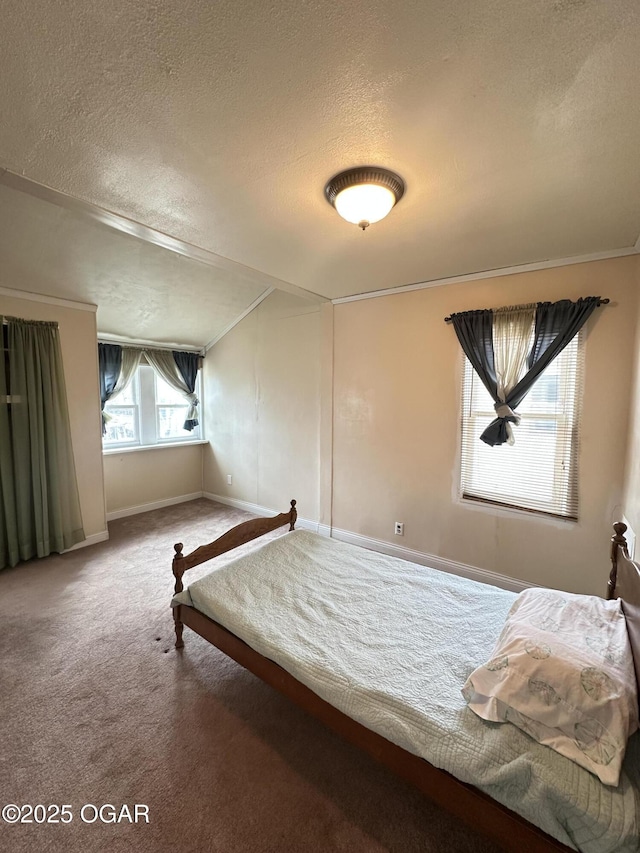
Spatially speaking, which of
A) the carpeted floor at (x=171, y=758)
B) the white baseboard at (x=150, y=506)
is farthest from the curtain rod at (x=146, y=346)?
the carpeted floor at (x=171, y=758)

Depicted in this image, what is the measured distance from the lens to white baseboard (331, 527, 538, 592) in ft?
8.75

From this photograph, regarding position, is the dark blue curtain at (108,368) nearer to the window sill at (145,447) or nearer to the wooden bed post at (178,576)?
the window sill at (145,447)

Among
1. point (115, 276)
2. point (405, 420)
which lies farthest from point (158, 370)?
point (405, 420)

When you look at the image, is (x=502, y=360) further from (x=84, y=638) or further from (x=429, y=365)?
(x=84, y=638)

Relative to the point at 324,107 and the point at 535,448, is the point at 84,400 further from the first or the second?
the point at 535,448

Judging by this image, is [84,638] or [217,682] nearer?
[217,682]

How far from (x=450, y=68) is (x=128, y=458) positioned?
4.69 meters

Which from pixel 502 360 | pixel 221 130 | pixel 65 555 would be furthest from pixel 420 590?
pixel 65 555

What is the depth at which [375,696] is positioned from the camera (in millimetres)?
1243

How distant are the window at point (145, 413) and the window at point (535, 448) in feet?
13.2

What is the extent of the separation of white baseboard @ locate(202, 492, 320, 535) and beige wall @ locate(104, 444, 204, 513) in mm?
369

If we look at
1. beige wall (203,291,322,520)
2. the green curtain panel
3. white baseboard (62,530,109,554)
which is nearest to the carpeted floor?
the green curtain panel

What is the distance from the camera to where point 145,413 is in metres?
4.70

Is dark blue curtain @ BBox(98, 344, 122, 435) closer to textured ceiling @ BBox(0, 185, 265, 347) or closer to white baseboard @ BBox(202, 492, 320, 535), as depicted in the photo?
textured ceiling @ BBox(0, 185, 265, 347)
